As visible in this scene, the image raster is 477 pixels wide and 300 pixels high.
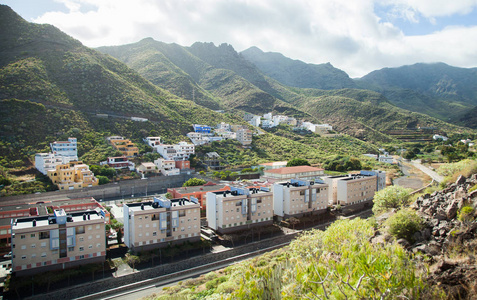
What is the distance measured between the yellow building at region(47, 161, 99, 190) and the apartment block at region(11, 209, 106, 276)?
19.7 metres

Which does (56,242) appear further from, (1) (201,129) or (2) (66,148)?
(1) (201,129)

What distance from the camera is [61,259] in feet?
58.5

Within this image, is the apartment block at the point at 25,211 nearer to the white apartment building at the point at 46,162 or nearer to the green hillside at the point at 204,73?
the white apartment building at the point at 46,162

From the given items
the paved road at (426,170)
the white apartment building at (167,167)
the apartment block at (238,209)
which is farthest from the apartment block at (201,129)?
the paved road at (426,170)

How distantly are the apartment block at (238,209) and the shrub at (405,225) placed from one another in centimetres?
1569

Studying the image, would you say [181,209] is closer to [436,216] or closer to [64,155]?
[436,216]

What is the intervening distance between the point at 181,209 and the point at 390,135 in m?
82.0

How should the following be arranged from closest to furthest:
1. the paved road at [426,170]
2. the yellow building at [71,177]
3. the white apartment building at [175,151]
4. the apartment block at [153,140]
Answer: the yellow building at [71,177], the paved road at [426,170], the white apartment building at [175,151], the apartment block at [153,140]

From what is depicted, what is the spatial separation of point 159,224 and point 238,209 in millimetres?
6922

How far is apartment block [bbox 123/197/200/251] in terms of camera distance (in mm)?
20688

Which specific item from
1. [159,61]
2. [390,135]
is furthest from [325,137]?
[159,61]

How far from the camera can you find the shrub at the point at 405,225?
10.0 metres

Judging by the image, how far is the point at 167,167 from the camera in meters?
47.5

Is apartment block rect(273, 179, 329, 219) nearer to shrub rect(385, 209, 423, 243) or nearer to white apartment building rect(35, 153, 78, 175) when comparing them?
shrub rect(385, 209, 423, 243)
